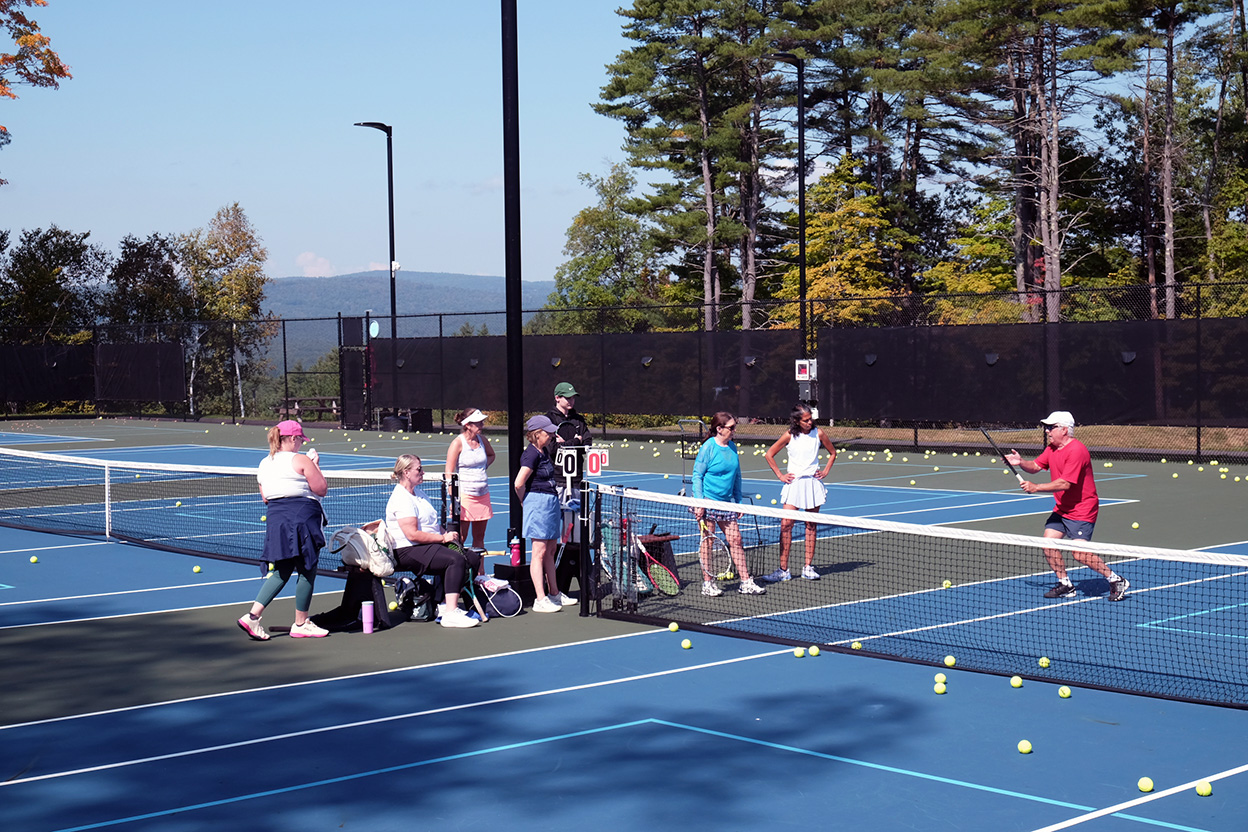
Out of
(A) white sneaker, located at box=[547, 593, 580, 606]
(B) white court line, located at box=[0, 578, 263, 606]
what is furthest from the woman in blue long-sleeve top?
(B) white court line, located at box=[0, 578, 263, 606]

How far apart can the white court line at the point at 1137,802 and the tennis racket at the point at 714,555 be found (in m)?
5.14

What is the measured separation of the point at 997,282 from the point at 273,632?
133 feet

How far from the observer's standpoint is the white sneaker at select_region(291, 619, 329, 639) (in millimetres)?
9570

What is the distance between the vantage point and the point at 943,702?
764 cm

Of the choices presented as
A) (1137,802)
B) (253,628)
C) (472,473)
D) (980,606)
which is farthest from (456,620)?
(1137,802)

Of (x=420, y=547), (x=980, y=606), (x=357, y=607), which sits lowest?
(x=980, y=606)

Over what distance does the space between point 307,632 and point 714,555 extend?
3834 millimetres

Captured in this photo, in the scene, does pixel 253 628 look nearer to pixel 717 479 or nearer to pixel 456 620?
pixel 456 620

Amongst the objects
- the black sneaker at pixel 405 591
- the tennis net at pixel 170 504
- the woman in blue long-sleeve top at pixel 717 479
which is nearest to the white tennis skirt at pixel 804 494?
the woman in blue long-sleeve top at pixel 717 479

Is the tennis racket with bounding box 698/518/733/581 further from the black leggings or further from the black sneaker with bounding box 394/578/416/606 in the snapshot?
the black sneaker with bounding box 394/578/416/606

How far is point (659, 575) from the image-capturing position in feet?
36.5

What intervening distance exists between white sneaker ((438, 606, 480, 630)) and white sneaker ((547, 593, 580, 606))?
90cm

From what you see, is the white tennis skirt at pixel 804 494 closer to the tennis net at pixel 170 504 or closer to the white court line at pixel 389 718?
the white court line at pixel 389 718

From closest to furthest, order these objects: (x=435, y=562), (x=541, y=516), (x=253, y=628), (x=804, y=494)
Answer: (x=253, y=628)
(x=435, y=562)
(x=541, y=516)
(x=804, y=494)
